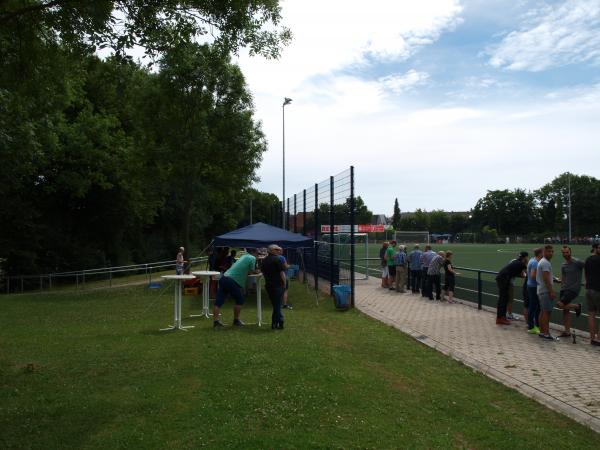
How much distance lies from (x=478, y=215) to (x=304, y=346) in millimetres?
126660

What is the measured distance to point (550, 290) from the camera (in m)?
9.49

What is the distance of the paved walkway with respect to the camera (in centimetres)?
621

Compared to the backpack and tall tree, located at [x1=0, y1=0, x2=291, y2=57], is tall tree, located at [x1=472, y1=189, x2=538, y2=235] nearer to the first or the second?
the backpack

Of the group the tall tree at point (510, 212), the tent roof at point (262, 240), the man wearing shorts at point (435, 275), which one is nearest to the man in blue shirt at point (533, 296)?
the man wearing shorts at point (435, 275)

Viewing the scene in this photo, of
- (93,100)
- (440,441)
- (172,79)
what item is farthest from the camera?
(93,100)

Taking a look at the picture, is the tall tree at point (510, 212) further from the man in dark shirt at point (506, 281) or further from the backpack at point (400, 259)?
the man in dark shirt at point (506, 281)

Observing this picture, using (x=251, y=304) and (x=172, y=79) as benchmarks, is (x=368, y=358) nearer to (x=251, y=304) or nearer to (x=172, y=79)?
(x=251, y=304)

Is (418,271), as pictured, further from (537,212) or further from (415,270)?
(537,212)

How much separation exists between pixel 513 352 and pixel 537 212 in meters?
122

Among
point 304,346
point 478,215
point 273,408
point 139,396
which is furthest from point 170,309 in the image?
point 478,215

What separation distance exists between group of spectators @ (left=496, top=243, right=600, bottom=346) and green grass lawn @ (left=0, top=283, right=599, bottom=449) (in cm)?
252

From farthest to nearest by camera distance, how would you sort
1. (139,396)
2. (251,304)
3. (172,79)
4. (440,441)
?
(172,79) → (251,304) → (139,396) → (440,441)

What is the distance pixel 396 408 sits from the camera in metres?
5.46

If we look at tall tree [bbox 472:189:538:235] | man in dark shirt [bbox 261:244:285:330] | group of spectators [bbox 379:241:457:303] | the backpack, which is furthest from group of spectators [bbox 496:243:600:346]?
tall tree [bbox 472:189:538:235]
